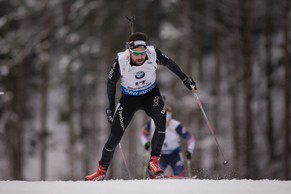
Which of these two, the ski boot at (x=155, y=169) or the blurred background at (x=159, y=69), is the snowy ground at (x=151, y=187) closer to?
the ski boot at (x=155, y=169)

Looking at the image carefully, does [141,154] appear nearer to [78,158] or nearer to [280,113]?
[78,158]

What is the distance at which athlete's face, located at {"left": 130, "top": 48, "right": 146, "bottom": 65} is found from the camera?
7234mm

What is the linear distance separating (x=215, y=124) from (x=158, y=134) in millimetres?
20629

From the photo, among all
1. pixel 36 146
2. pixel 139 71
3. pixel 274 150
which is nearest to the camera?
pixel 139 71

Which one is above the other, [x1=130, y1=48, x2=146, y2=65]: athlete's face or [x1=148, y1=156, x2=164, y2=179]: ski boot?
[x1=130, y1=48, x2=146, y2=65]: athlete's face

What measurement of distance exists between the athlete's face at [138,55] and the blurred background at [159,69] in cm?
1274

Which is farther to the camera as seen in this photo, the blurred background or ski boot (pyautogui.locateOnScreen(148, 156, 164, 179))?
the blurred background

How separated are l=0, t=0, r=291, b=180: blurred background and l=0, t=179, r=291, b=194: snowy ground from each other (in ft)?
44.7

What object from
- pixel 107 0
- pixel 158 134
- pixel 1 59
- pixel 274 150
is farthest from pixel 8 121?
pixel 158 134

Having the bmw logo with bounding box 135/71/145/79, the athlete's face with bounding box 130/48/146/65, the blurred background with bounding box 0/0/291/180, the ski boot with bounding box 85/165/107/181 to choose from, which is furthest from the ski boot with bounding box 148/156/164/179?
the blurred background with bounding box 0/0/291/180

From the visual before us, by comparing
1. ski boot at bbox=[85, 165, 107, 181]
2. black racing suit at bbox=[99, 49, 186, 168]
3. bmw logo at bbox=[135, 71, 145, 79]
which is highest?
bmw logo at bbox=[135, 71, 145, 79]

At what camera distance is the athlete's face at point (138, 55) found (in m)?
7.23

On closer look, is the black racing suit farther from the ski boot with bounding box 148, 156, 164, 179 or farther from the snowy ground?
the snowy ground

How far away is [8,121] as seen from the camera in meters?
26.4
